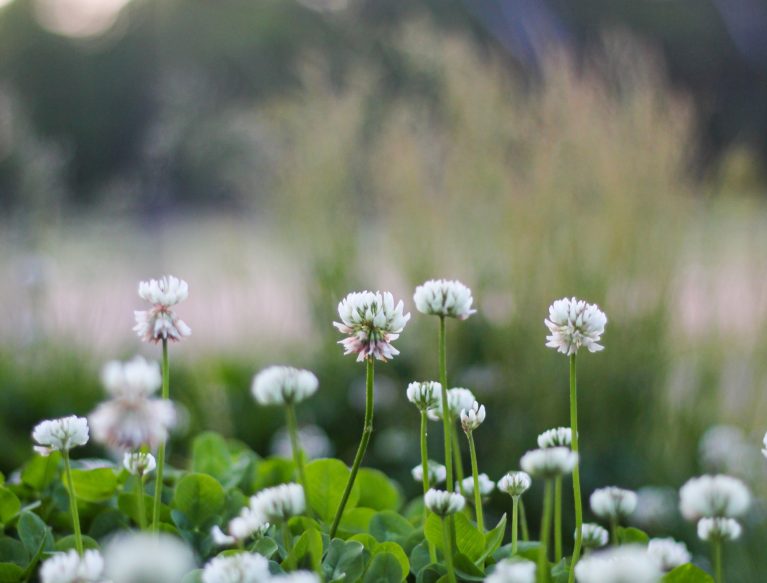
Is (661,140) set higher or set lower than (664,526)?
higher

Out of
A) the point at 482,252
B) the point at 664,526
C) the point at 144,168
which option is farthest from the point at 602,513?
the point at 144,168

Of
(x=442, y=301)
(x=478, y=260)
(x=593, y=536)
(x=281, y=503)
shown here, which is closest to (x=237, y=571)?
(x=281, y=503)

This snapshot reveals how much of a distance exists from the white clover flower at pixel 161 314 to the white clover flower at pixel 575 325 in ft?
1.24

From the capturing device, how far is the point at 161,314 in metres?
0.95

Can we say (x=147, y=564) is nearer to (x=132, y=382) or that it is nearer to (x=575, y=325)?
(x=132, y=382)

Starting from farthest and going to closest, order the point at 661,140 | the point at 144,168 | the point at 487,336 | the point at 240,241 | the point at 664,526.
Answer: the point at 240,241 → the point at 144,168 → the point at 487,336 → the point at 661,140 → the point at 664,526

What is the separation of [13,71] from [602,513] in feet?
64.9

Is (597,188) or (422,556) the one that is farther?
(597,188)

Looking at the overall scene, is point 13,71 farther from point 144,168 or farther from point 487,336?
point 487,336

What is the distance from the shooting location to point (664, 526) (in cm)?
244

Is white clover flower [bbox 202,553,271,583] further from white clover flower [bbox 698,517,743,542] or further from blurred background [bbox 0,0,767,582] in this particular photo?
blurred background [bbox 0,0,767,582]

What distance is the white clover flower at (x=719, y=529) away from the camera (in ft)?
2.86

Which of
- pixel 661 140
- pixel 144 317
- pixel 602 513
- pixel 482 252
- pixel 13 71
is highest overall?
pixel 13 71

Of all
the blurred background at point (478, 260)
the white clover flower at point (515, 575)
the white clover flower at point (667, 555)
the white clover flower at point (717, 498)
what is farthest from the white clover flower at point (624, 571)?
the blurred background at point (478, 260)
